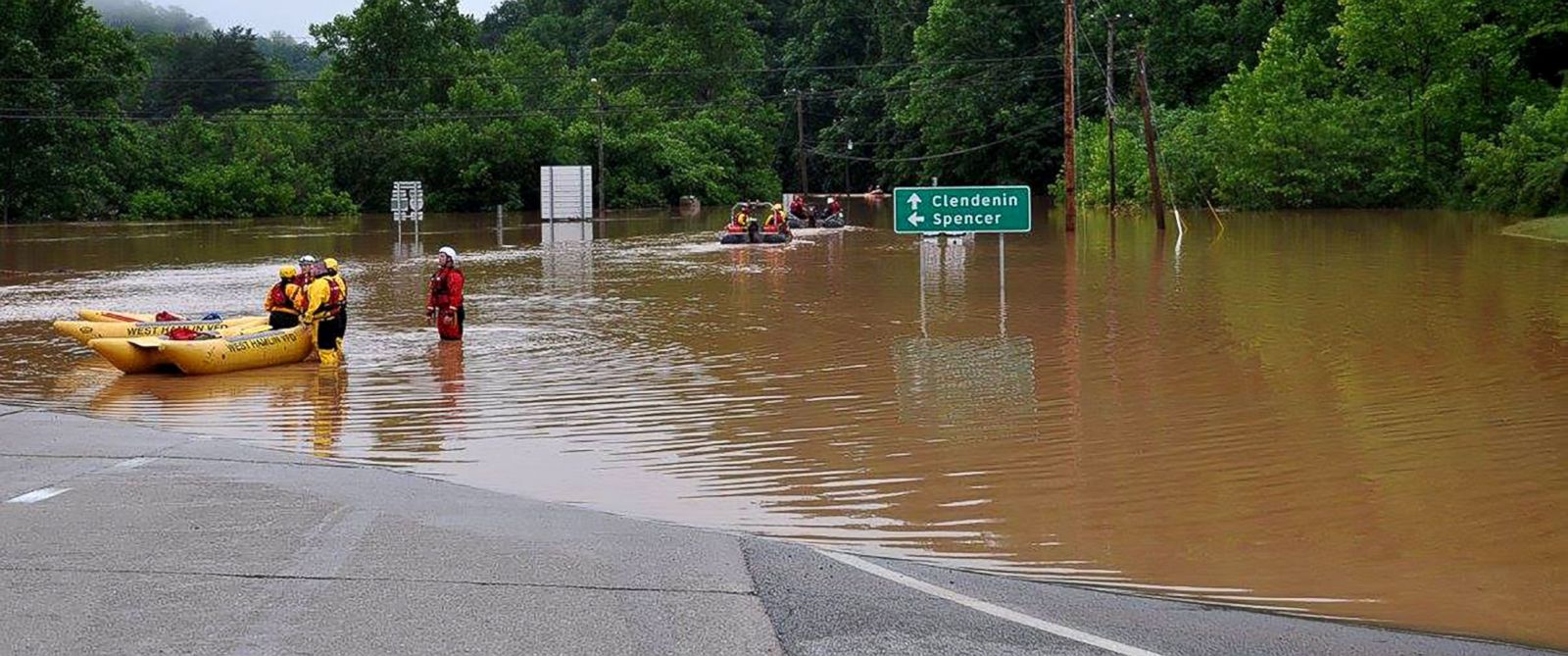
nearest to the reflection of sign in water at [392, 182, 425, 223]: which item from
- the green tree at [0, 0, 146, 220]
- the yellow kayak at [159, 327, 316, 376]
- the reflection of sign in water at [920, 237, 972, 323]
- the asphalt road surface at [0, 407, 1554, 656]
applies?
the reflection of sign in water at [920, 237, 972, 323]

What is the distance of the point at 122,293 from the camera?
29.6 meters

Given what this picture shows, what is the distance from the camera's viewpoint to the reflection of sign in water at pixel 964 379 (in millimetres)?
13836

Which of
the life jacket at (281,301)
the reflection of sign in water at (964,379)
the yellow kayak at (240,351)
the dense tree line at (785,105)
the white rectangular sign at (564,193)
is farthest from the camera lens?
the white rectangular sign at (564,193)

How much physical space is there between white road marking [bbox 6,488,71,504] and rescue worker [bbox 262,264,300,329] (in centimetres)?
835

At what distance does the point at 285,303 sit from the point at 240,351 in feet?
4.37

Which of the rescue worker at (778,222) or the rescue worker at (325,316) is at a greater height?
the rescue worker at (778,222)

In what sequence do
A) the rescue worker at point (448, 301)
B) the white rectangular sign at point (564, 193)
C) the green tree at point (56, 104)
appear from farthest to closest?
the green tree at point (56, 104) < the white rectangular sign at point (564, 193) < the rescue worker at point (448, 301)

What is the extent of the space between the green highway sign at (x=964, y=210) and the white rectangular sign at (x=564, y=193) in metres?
42.9

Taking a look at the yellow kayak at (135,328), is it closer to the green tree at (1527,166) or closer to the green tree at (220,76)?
the green tree at (1527,166)

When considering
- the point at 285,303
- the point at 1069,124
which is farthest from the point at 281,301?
the point at 1069,124

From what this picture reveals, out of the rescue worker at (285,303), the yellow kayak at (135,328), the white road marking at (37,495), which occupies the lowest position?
the white road marking at (37,495)

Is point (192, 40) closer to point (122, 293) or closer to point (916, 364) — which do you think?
point (122, 293)

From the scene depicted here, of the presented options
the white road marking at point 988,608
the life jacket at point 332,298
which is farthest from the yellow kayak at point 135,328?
the white road marking at point 988,608

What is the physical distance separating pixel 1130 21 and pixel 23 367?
7533cm
